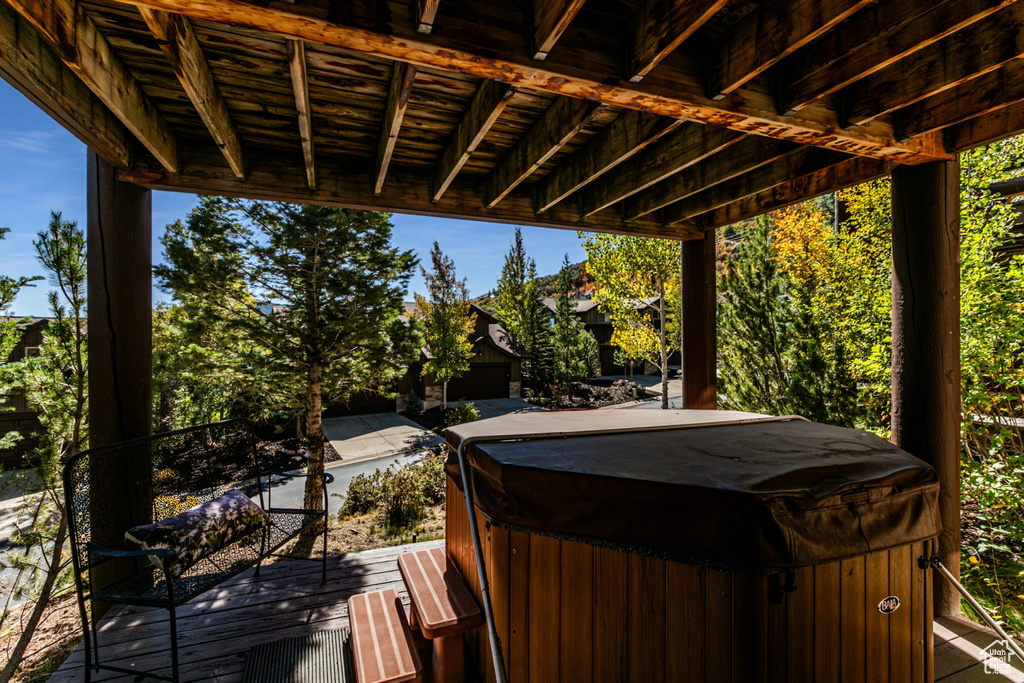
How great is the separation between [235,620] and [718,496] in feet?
9.76

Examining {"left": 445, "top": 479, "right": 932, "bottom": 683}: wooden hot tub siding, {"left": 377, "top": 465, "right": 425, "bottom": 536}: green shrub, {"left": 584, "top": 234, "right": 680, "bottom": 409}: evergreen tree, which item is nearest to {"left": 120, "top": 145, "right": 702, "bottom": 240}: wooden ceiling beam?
{"left": 445, "top": 479, "right": 932, "bottom": 683}: wooden hot tub siding

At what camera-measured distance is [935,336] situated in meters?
2.42

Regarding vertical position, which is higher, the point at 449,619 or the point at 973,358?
the point at 973,358

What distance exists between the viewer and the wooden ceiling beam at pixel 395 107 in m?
1.83

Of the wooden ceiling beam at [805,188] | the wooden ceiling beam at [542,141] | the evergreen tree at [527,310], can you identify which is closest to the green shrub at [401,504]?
the wooden ceiling beam at [542,141]

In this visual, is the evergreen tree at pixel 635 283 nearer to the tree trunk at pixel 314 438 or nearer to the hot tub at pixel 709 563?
the tree trunk at pixel 314 438

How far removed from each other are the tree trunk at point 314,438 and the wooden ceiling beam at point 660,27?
577cm

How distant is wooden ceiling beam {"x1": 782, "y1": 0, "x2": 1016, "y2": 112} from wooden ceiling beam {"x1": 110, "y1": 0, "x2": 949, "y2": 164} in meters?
0.14

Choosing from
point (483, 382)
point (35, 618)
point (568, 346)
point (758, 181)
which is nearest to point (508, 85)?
point (758, 181)

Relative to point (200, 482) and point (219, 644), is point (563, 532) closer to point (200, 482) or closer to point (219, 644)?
point (219, 644)

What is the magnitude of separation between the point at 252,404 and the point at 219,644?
482cm

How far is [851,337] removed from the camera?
19.0ft

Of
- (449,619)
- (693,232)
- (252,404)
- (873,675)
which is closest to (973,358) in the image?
(693,232)

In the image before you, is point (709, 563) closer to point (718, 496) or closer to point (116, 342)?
point (718, 496)
